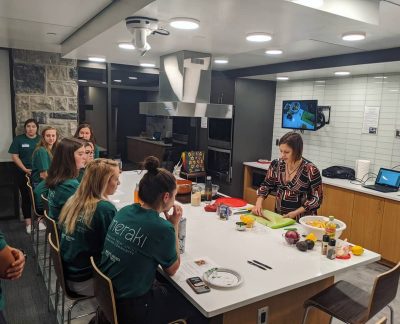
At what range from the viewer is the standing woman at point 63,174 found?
7.72ft

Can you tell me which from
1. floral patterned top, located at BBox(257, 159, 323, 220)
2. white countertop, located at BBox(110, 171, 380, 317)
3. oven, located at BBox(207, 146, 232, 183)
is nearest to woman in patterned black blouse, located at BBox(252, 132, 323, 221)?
floral patterned top, located at BBox(257, 159, 323, 220)

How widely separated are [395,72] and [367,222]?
1.71 m

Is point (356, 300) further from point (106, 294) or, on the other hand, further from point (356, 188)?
point (356, 188)

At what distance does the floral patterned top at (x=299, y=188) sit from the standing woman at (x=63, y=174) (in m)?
1.56

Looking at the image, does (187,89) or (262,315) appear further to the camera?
(187,89)

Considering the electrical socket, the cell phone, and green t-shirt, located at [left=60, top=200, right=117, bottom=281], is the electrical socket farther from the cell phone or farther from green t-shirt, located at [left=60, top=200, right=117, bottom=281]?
green t-shirt, located at [left=60, top=200, right=117, bottom=281]

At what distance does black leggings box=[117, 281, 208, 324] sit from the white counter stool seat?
66cm

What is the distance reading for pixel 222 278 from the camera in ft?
5.39

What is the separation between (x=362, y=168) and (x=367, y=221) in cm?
71

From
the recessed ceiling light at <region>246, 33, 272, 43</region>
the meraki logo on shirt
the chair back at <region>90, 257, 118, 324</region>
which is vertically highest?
the recessed ceiling light at <region>246, 33, 272, 43</region>

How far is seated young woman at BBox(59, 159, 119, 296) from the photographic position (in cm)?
191

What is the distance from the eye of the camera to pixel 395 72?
3.83m

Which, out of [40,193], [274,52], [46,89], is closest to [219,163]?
[274,52]

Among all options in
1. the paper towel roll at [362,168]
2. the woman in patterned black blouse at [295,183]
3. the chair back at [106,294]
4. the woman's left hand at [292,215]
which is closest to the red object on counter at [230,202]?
the woman in patterned black blouse at [295,183]
